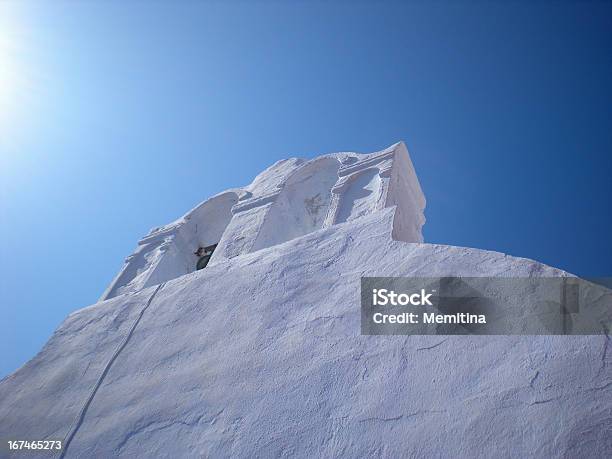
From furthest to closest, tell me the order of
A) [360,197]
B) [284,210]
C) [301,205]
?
[301,205]
[284,210]
[360,197]

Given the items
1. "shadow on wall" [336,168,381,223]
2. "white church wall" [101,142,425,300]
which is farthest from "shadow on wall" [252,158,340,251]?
"shadow on wall" [336,168,381,223]

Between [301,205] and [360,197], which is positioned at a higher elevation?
[301,205]

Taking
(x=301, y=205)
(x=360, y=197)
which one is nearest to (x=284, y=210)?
(x=301, y=205)

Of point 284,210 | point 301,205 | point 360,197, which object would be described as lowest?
point 360,197

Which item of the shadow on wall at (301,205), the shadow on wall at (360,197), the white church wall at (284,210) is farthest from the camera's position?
the shadow on wall at (301,205)

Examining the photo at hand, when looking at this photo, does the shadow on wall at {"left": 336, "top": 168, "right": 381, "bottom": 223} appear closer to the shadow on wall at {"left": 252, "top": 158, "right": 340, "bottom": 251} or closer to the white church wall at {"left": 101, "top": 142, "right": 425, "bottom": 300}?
the white church wall at {"left": 101, "top": 142, "right": 425, "bottom": 300}

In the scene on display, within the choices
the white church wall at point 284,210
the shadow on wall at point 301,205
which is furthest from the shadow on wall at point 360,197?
the shadow on wall at point 301,205

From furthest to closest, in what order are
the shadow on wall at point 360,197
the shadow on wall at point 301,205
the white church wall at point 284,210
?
the shadow on wall at point 301,205, the white church wall at point 284,210, the shadow on wall at point 360,197

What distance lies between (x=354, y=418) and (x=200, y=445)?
85cm

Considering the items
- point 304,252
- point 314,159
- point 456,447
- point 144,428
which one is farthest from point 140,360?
point 314,159

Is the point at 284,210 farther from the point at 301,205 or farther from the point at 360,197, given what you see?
the point at 360,197

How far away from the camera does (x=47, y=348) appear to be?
4145 millimetres

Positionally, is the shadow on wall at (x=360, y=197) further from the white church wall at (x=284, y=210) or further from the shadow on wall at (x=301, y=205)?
the shadow on wall at (x=301, y=205)

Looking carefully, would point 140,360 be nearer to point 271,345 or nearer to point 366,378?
point 271,345
